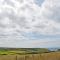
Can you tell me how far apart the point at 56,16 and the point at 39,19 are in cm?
14

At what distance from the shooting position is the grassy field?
42.2 inches

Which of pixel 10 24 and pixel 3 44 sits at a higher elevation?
pixel 10 24

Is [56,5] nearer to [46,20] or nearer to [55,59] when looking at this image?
[46,20]

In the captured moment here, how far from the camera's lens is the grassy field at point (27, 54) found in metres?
1.07

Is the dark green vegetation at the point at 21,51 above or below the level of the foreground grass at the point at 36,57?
above

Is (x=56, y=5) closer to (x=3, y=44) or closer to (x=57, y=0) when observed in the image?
(x=57, y=0)

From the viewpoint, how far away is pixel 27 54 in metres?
1.09

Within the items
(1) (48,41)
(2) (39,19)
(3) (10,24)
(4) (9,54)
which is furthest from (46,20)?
(4) (9,54)

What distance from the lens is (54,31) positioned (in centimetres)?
113

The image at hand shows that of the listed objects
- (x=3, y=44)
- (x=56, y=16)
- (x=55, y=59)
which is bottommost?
(x=55, y=59)

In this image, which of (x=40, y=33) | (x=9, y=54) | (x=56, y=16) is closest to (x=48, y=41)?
(x=40, y=33)

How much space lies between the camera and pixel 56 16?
1.14 m

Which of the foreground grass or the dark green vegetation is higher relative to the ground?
the dark green vegetation

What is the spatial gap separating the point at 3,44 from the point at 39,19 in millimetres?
340
